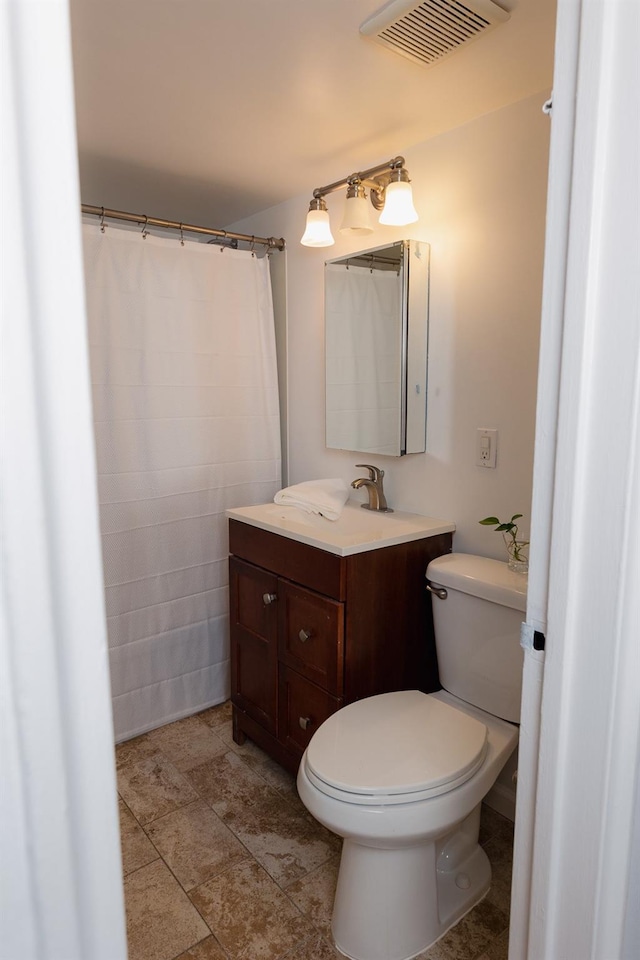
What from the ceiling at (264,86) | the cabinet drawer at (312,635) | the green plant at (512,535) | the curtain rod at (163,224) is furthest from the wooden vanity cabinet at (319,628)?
the ceiling at (264,86)

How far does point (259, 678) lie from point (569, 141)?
6.23ft

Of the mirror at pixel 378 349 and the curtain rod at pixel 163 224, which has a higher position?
the curtain rod at pixel 163 224

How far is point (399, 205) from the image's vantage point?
1.90 meters

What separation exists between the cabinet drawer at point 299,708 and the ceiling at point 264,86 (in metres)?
1.72

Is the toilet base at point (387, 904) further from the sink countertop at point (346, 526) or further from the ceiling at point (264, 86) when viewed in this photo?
the ceiling at point (264, 86)

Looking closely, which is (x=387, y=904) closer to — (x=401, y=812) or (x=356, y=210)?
(x=401, y=812)

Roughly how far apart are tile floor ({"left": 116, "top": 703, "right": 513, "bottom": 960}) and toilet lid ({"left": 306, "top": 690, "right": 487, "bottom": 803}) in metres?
0.46

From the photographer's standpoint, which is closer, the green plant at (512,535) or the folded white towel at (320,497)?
the green plant at (512,535)

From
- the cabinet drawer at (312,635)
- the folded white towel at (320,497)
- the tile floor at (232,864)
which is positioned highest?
the folded white towel at (320,497)

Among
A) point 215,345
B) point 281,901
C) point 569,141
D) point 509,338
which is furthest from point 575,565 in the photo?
point 215,345

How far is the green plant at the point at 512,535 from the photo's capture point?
1.78 metres

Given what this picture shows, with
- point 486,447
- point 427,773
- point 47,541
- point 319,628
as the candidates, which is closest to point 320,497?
point 319,628

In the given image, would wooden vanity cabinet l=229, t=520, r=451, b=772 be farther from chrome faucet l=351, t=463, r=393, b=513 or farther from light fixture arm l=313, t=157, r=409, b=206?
light fixture arm l=313, t=157, r=409, b=206

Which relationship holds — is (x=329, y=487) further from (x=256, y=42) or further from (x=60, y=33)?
(x=60, y=33)
